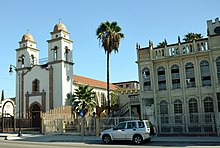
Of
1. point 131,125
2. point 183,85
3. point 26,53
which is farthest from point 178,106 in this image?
point 26,53

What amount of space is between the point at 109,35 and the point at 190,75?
1377 centimetres

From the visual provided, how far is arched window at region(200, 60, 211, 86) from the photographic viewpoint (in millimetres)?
24811

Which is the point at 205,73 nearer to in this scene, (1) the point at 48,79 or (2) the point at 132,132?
(2) the point at 132,132

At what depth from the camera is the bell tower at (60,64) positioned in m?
42.3

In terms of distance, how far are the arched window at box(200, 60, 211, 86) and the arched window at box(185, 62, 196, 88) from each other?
2.68 feet

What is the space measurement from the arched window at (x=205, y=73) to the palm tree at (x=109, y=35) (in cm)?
1349

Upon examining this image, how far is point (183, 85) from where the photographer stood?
25.8 m

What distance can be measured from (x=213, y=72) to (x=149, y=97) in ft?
21.3

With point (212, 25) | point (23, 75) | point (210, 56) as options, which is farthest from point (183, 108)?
point (23, 75)

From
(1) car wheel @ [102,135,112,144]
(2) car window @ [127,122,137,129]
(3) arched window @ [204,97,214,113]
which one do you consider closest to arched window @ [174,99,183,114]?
(3) arched window @ [204,97,214,113]

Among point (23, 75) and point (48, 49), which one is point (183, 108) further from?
point (23, 75)

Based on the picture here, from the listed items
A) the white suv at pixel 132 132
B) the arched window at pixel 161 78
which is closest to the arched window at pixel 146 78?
the arched window at pixel 161 78

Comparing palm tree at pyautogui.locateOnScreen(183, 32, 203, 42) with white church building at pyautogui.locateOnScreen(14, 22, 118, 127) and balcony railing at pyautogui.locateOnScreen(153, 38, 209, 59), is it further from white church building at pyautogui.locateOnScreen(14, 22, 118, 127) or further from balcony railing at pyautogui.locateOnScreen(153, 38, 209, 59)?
white church building at pyautogui.locateOnScreen(14, 22, 118, 127)

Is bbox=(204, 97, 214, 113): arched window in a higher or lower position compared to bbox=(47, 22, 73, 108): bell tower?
lower
